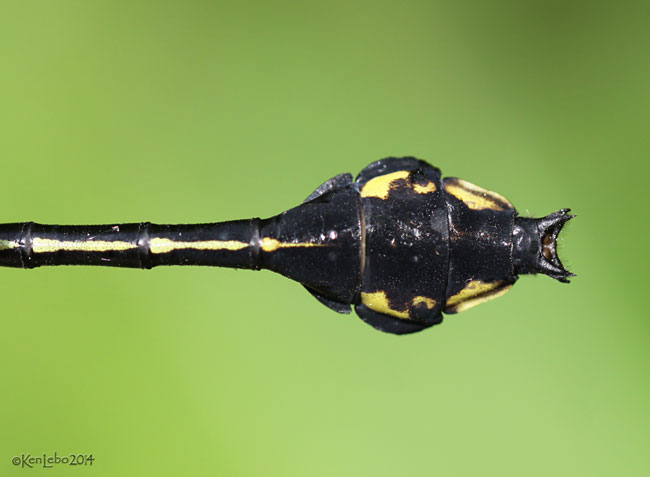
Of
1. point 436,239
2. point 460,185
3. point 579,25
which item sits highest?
point 579,25

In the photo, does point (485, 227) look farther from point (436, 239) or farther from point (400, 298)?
point (400, 298)

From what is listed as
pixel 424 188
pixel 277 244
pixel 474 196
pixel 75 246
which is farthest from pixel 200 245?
pixel 474 196

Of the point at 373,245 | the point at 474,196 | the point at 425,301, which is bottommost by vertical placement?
the point at 425,301

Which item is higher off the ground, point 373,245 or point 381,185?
point 381,185

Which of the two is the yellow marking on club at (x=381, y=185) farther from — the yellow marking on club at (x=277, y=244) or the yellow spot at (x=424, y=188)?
the yellow marking on club at (x=277, y=244)

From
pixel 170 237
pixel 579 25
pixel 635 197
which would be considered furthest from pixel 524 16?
pixel 170 237

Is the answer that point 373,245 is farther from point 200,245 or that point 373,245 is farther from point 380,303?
point 200,245
